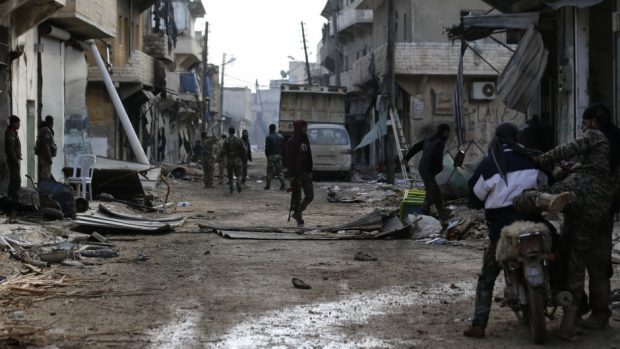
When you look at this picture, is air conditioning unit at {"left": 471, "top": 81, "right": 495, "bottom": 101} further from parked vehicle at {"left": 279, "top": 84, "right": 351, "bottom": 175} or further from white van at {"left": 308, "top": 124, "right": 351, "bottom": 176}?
white van at {"left": 308, "top": 124, "right": 351, "bottom": 176}

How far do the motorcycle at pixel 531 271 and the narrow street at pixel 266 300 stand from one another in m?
0.20

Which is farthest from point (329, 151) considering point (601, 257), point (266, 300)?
point (601, 257)

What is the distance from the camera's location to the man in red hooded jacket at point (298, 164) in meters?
14.9

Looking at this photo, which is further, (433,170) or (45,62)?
(45,62)

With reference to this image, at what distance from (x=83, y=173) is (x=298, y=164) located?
5341mm

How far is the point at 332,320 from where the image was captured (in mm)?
6797

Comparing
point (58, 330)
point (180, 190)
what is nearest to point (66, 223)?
point (58, 330)

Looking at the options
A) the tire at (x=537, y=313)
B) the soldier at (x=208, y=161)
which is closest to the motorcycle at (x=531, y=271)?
the tire at (x=537, y=313)

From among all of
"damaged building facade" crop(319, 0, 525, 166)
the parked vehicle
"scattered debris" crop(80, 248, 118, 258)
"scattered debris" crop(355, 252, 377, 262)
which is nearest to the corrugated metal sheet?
"scattered debris" crop(355, 252, 377, 262)

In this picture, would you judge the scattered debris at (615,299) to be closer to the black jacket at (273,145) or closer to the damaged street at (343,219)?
the damaged street at (343,219)

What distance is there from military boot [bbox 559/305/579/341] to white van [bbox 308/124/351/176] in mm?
24991

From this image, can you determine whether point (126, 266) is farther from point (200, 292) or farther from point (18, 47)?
point (18, 47)

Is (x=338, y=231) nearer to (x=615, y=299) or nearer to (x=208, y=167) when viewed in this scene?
(x=615, y=299)

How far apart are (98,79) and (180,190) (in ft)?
32.6
